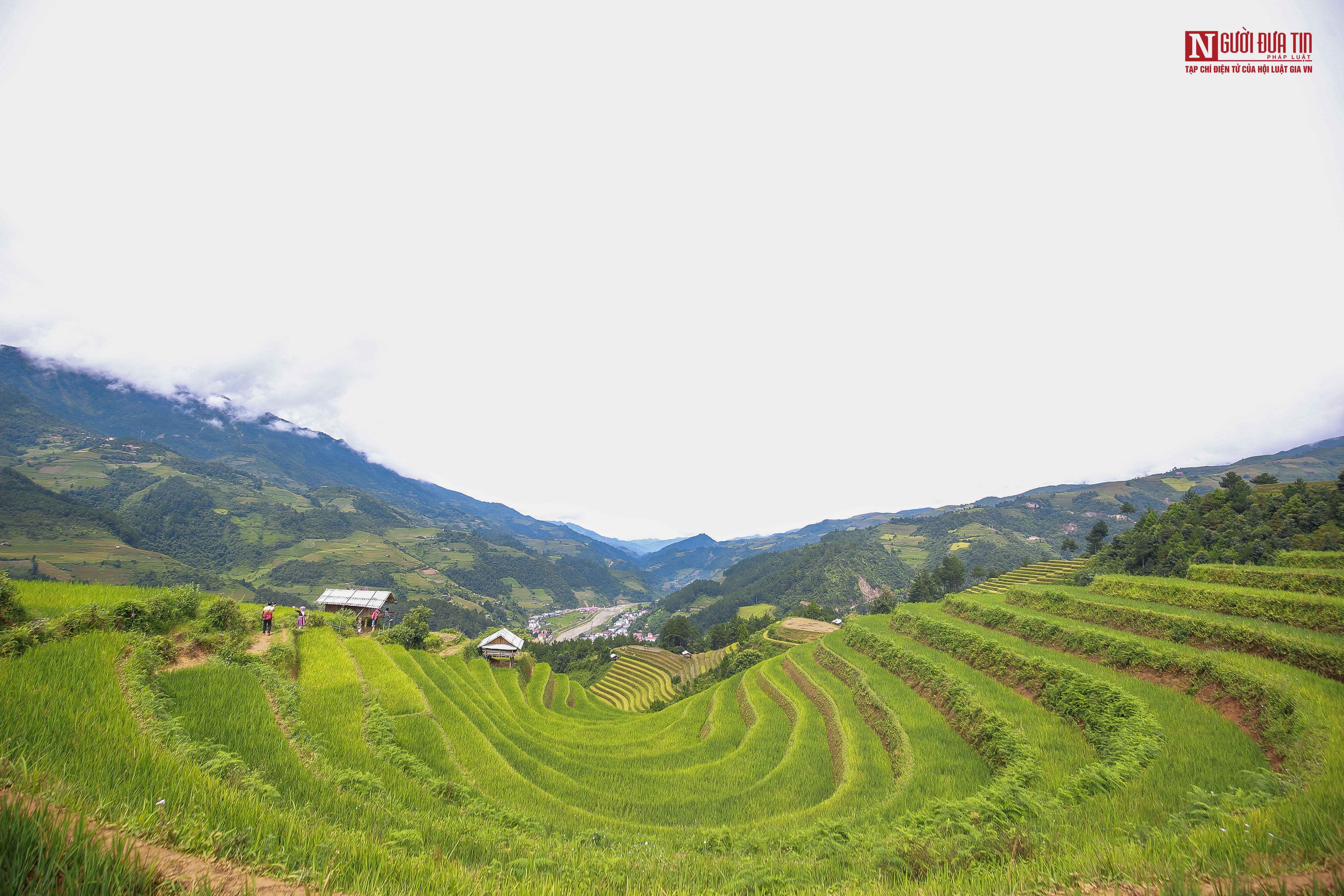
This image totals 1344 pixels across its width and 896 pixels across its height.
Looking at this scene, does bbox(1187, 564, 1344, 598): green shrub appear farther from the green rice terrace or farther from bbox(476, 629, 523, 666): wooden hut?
bbox(476, 629, 523, 666): wooden hut

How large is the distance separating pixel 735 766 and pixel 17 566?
450 feet

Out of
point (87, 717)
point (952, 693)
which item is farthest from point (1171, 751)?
point (87, 717)

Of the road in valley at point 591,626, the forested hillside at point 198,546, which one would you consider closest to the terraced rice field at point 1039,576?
the road in valley at point 591,626

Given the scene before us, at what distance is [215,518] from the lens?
558 feet

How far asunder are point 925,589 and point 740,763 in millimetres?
63635

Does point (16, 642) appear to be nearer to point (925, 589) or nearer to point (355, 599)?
point (355, 599)

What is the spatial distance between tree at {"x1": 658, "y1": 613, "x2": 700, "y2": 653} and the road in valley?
171 feet

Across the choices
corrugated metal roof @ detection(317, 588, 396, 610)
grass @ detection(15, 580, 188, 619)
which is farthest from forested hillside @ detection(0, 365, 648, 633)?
grass @ detection(15, 580, 188, 619)

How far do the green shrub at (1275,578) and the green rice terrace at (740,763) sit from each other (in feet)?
0.26

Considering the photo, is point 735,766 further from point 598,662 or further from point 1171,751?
point 598,662

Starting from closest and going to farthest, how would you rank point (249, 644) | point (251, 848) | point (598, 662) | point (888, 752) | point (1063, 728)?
point (251, 848), point (1063, 728), point (888, 752), point (249, 644), point (598, 662)

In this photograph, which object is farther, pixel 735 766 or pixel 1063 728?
pixel 735 766

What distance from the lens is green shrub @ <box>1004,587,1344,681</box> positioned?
1000 centimetres

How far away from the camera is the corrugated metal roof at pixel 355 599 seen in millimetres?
34031
